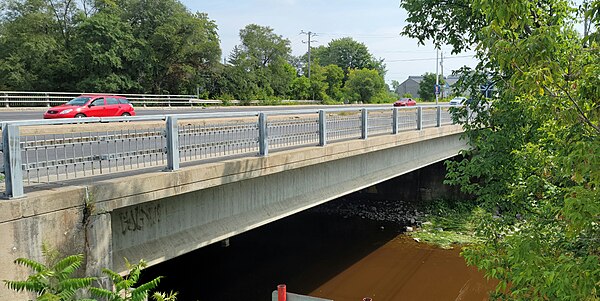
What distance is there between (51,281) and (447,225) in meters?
15.9

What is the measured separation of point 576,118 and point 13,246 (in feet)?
17.2

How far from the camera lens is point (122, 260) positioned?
6059 mm

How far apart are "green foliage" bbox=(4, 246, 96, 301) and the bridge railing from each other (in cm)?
80

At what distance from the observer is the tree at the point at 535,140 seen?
3883 mm

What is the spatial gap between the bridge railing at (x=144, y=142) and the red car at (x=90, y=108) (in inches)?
315

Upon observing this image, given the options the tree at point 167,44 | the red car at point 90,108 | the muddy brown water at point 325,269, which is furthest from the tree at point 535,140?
the tree at point 167,44

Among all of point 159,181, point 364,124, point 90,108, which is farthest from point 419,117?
point 90,108

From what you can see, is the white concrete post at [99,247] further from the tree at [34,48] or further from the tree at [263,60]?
the tree at [263,60]

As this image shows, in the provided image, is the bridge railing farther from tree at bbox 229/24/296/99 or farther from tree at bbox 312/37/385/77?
tree at bbox 312/37/385/77

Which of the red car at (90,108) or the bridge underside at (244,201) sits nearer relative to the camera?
the bridge underside at (244,201)

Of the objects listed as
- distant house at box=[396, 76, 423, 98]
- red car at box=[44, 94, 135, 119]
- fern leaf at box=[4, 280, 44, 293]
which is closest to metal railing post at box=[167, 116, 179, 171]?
fern leaf at box=[4, 280, 44, 293]

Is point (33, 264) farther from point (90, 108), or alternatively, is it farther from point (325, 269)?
point (90, 108)

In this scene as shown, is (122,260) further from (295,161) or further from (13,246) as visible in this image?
(295,161)

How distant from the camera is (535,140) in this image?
6.30m
